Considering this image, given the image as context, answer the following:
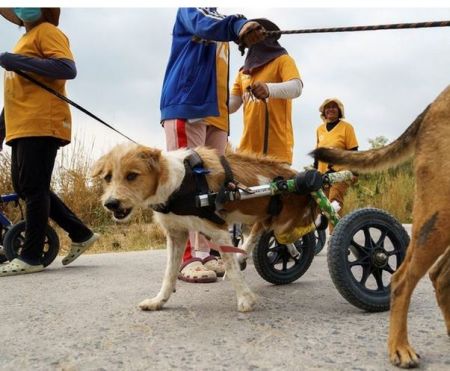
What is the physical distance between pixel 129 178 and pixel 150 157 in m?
0.19

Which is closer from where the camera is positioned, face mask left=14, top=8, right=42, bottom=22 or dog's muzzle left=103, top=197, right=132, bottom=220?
dog's muzzle left=103, top=197, right=132, bottom=220

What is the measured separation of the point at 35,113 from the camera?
4.33 meters

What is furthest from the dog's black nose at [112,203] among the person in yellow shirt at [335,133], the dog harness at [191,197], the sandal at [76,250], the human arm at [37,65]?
the person in yellow shirt at [335,133]

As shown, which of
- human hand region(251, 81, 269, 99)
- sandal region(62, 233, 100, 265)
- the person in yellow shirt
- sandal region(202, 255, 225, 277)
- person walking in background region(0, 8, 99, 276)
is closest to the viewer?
human hand region(251, 81, 269, 99)

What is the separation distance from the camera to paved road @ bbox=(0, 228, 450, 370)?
A: 2.15 meters

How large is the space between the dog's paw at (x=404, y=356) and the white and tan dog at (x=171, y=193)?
3.65 ft

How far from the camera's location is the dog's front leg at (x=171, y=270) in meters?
3.08

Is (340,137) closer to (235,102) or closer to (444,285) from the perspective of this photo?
(235,102)

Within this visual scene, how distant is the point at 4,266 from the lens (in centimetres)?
443

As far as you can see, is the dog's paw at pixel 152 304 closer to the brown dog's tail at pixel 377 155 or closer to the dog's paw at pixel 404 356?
the brown dog's tail at pixel 377 155

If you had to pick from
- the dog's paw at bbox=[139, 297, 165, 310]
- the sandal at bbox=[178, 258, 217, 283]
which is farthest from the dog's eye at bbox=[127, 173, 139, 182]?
the sandal at bbox=[178, 258, 217, 283]

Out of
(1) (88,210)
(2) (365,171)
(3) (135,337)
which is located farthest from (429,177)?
(1) (88,210)

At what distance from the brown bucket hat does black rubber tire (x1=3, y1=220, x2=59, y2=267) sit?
1.99 m

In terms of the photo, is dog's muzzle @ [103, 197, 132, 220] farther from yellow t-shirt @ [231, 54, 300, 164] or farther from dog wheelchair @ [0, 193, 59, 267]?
dog wheelchair @ [0, 193, 59, 267]
